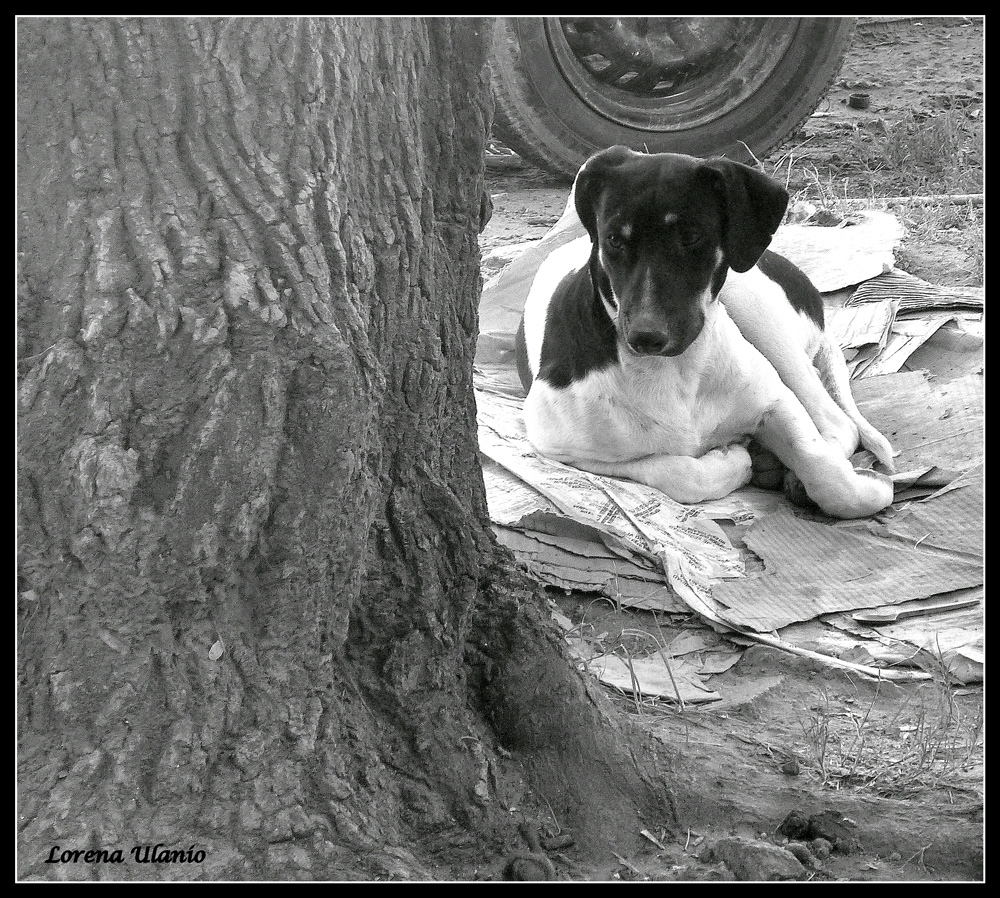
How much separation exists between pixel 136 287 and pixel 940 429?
331 cm

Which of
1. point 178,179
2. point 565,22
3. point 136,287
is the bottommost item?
point 136,287

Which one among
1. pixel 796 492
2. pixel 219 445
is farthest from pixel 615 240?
pixel 219 445

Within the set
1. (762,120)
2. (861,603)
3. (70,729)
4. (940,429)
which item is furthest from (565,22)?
(70,729)

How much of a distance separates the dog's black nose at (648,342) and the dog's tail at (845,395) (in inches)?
43.9

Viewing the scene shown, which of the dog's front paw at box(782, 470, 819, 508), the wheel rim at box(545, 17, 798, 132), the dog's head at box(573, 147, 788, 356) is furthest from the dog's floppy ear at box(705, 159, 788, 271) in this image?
the wheel rim at box(545, 17, 798, 132)

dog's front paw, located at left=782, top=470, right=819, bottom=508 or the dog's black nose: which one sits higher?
the dog's black nose

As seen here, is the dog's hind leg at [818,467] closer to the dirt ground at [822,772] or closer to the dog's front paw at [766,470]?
the dog's front paw at [766,470]

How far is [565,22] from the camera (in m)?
6.53

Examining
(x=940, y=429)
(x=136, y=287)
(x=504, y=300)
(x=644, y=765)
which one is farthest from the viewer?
(x=504, y=300)

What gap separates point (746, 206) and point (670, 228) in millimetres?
245

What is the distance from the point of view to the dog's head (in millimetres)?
3385

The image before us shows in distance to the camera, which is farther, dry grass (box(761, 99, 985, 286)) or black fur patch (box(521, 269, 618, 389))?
dry grass (box(761, 99, 985, 286))

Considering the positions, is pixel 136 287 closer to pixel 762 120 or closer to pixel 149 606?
pixel 149 606

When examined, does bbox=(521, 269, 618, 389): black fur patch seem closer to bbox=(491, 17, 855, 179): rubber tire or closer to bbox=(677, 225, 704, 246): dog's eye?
bbox=(677, 225, 704, 246): dog's eye
